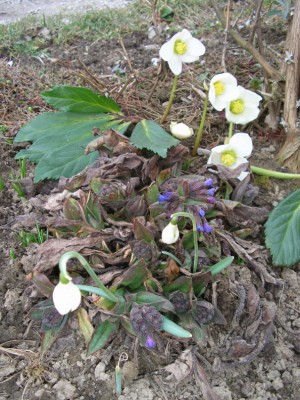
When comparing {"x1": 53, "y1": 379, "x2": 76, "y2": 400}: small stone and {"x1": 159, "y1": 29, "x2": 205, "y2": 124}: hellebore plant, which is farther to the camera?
{"x1": 159, "y1": 29, "x2": 205, "y2": 124}: hellebore plant

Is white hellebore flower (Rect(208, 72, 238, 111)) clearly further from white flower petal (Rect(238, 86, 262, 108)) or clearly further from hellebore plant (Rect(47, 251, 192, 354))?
hellebore plant (Rect(47, 251, 192, 354))

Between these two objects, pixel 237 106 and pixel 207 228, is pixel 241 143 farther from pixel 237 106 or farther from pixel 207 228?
pixel 207 228

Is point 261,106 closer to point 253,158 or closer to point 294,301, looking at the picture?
point 253,158

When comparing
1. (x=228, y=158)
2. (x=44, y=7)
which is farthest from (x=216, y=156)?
(x=44, y=7)

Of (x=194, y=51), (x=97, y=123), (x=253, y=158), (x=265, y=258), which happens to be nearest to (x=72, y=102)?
(x=97, y=123)

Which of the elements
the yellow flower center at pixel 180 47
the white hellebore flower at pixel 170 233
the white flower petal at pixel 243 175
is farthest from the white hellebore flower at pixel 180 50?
the white hellebore flower at pixel 170 233

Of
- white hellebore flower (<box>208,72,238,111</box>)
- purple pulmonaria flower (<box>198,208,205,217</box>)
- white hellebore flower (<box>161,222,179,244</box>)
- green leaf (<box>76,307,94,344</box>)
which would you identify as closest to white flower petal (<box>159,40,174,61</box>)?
white hellebore flower (<box>208,72,238,111</box>)

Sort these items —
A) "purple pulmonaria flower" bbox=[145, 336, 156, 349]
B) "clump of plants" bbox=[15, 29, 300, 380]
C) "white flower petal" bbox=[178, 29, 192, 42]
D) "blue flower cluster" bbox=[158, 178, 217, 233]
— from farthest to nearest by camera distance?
"white flower petal" bbox=[178, 29, 192, 42] < "blue flower cluster" bbox=[158, 178, 217, 233] < "clump of plants" bbox=[15, 29, 300, 380] < "purple pulmonaria flower" bbox=[145, 336, 156, 349]
